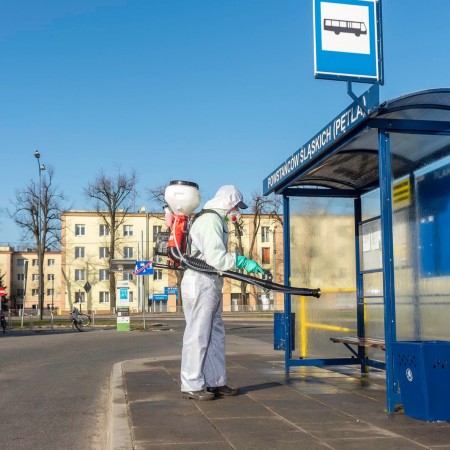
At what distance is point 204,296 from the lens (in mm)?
6742

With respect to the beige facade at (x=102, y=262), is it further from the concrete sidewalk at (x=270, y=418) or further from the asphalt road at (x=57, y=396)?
the concrete sidewalk at (x=270, y=418)

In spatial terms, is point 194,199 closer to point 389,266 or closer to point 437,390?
point 389,266

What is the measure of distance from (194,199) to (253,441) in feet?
11.9

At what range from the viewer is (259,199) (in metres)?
62.5

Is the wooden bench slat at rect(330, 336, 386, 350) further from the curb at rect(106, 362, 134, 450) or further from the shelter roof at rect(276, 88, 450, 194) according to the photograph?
the curb at rect(106, 362, 134, 450)

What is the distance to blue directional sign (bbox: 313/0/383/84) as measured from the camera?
661cm

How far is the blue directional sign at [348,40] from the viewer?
260 inches

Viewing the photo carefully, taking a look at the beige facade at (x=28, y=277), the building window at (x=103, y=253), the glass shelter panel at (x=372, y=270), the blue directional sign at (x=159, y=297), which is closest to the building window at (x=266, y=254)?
the blue directional sign at (x=159, y=297)

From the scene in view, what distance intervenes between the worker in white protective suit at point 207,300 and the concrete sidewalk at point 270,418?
279mm

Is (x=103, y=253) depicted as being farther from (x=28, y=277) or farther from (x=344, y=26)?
(x=344, y=26)

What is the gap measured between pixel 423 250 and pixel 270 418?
248 centimetres

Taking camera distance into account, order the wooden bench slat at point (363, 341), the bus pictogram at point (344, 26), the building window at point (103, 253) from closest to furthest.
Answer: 1. the bus pictogram at point (344, 26)
2. the wooden bench slat at point (363, 341)
3. the building window at point (103, 253)

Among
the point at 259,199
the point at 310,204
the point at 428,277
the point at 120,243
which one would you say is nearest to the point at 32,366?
the point at 310,204

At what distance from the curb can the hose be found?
5.18ft
